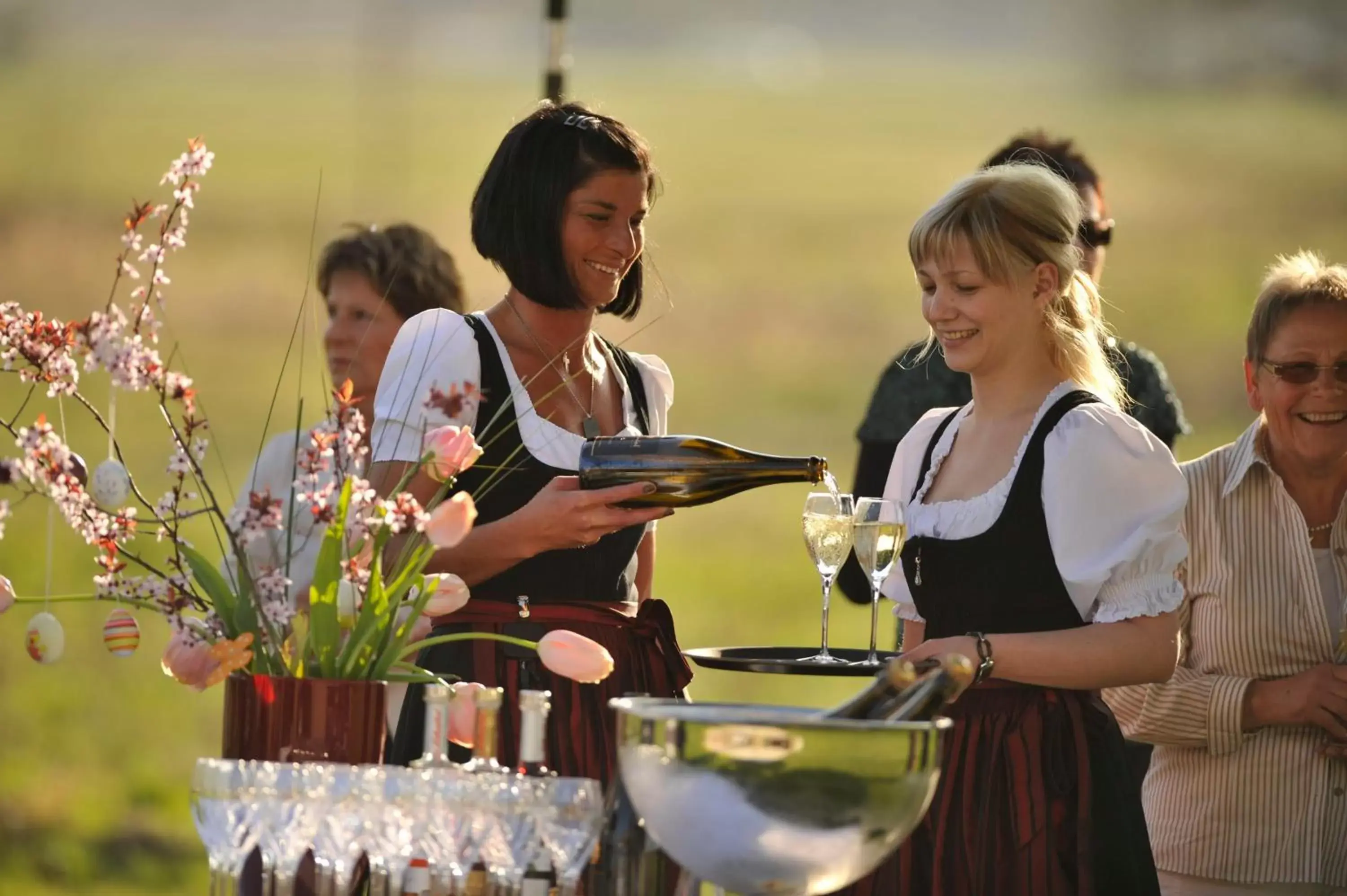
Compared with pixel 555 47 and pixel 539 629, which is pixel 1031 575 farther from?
pixel 555 47

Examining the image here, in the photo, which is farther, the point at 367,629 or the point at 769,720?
the point at 367,629

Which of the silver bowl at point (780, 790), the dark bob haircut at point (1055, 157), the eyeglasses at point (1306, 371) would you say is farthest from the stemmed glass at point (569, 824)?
the dark bob haircut at point (1055, 157)

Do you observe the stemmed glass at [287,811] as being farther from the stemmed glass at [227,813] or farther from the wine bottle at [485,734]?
the wine bottle at [485,734]

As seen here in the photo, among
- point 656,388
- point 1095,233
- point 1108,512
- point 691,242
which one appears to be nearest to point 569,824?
point 1108,512

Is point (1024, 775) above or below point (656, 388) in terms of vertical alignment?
below

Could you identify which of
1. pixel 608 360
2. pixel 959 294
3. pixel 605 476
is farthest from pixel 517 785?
pixel 608 360

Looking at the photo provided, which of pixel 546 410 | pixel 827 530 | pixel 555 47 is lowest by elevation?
pixel 827 530

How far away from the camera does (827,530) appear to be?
7.36ft

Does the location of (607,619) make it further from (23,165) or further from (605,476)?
(23,165)

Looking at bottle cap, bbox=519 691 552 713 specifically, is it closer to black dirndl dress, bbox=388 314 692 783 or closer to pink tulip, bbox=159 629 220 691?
pink tulip, bbox=159 629 220 691

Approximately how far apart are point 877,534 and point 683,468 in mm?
346

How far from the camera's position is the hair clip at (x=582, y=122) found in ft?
8.38

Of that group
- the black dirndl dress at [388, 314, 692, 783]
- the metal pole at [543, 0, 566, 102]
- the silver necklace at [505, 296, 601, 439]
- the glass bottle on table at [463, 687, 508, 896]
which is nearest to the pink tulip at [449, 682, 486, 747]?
the glass bottle on table at [463, 687, 508, 896]

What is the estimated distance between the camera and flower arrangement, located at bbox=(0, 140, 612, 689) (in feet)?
5.14
